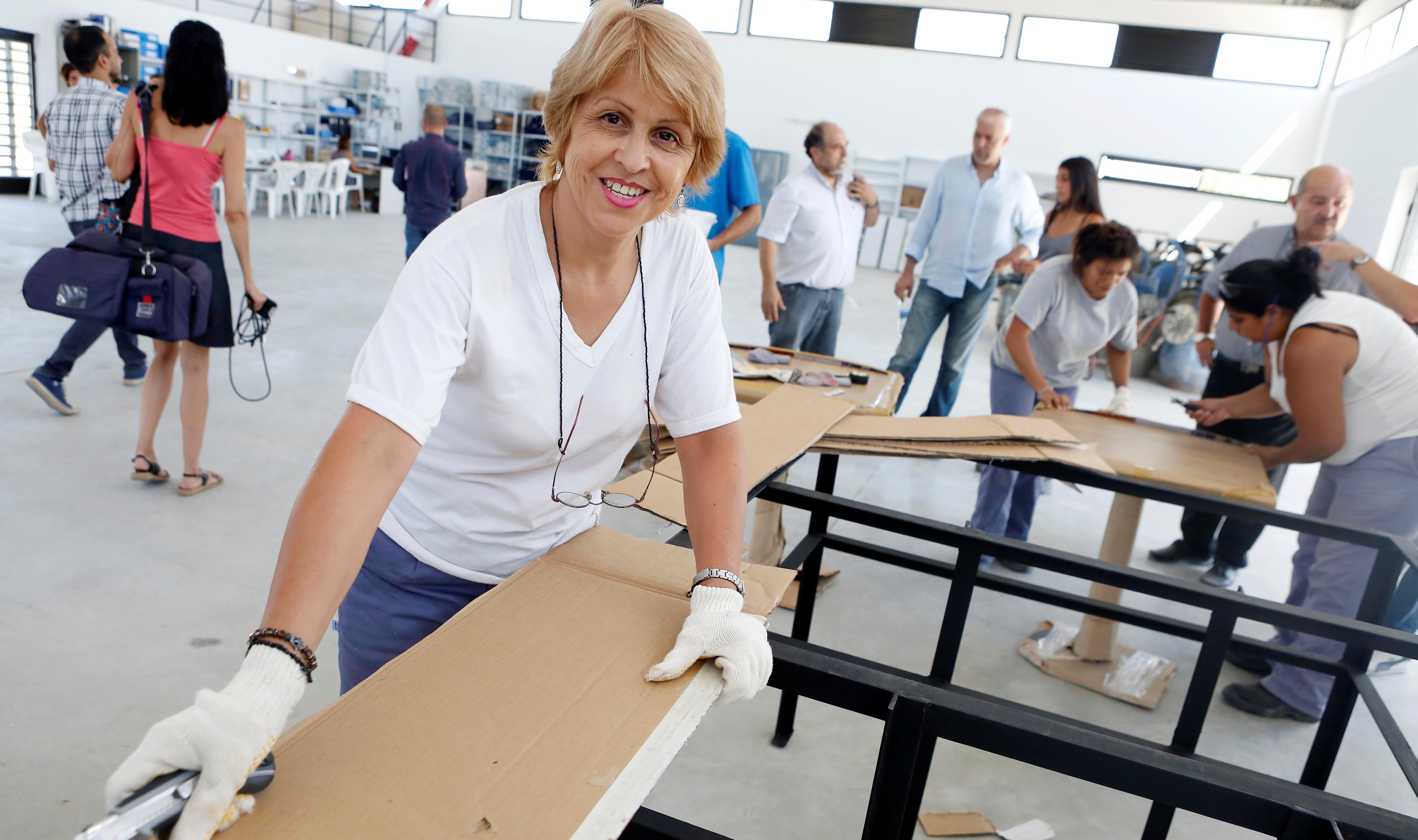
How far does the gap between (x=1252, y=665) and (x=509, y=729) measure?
2792 millimetres

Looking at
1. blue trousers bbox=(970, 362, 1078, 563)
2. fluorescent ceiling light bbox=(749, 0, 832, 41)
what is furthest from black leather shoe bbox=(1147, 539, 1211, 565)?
fluorescent ceiling light bbox=(749, 0, 832, 41)

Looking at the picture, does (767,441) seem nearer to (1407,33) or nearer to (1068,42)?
(1407,33)

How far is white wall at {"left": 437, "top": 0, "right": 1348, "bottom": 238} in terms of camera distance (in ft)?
40.3

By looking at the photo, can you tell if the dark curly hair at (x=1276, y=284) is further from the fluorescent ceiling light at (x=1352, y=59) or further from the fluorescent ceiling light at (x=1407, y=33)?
the fluorescent ceiling light at (x=1352, y=59)

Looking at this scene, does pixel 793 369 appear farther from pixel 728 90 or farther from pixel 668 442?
pixel 728 90

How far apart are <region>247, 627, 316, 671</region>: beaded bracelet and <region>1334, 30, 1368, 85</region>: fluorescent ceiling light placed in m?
13.8

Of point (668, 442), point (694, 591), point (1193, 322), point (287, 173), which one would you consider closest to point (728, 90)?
point (287, 173)

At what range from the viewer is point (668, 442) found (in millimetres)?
2029

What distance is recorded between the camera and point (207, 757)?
644mm

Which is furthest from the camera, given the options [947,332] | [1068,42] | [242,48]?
[1068,42]

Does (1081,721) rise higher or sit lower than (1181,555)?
higher

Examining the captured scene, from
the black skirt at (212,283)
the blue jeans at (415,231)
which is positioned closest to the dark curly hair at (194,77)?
the black skirt at (212,283)

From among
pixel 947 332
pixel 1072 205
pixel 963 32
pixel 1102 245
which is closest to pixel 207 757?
pixel 1102 245

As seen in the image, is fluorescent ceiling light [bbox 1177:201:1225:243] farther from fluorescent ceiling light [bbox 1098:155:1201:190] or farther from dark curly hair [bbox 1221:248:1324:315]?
dark curly hair [bbox 1221:248:1324:315]
